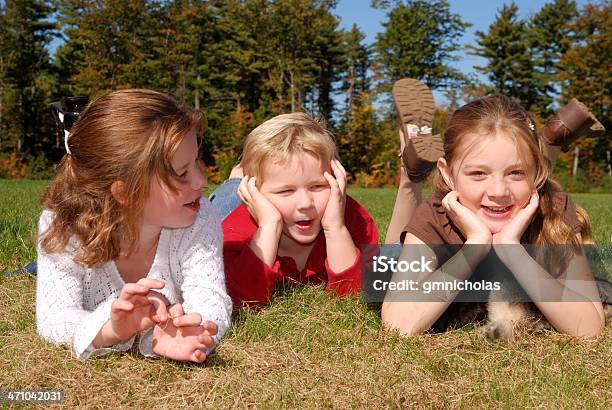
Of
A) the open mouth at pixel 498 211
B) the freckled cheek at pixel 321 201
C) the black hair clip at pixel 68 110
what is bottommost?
the freckled cheek at pixel 321 201

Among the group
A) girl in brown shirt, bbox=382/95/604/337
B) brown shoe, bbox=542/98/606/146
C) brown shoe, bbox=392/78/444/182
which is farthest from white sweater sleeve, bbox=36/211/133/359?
brown shoe, bbox=542/98/606/146

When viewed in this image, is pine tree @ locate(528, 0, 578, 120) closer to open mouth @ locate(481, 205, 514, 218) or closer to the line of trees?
the line of trees

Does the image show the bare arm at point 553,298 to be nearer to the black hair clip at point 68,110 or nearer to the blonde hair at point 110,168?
the blonde hair at point 110,168

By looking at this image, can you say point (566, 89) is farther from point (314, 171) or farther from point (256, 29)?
point (314, 171)

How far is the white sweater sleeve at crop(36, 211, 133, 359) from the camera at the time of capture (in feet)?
8.10

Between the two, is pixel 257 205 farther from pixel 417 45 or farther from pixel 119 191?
pixel 417 45

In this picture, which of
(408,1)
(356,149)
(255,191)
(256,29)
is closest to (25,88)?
(256,29)

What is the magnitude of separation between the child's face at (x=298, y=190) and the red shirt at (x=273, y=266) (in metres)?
0.26

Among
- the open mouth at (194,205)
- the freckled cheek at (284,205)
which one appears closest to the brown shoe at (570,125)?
the freckled cheek at (284,205)

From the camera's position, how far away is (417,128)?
4.56 m

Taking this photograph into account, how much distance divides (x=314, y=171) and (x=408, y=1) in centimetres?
4698

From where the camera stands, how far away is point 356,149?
38.4 m

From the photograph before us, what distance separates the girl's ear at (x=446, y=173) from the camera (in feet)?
11.1

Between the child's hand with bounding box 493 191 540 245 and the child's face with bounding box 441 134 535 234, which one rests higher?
the child's face with bounding box 441 134 535 234
